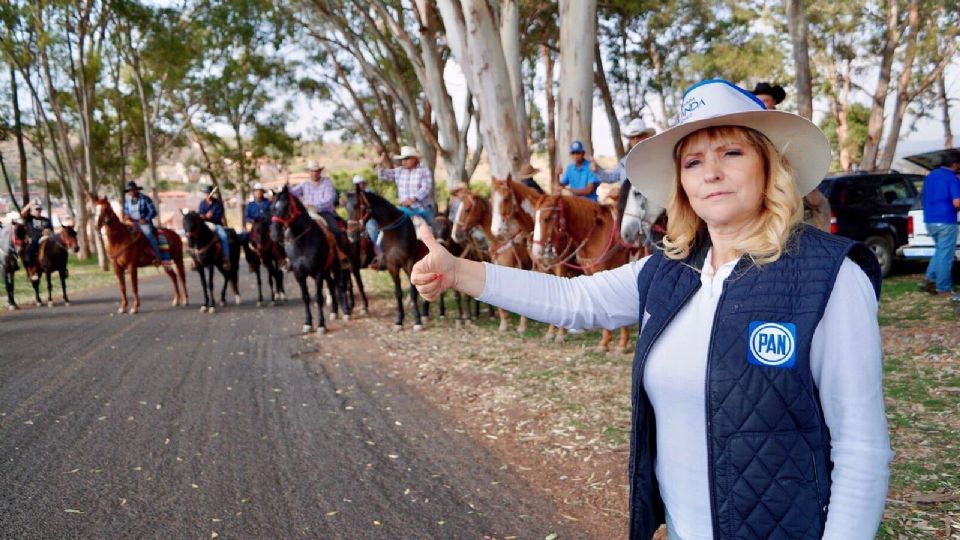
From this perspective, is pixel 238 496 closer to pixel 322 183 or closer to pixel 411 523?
pixel 411 523

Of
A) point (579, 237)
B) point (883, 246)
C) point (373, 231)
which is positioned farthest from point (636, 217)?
point (883, 246)

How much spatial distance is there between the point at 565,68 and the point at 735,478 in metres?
10.2

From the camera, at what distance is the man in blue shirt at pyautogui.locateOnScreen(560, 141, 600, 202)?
1042cm

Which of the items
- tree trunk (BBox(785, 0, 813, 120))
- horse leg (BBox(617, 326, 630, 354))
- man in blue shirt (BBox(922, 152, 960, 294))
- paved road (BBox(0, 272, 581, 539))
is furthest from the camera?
tree trunk (BBox(785, 0, 813, 120))

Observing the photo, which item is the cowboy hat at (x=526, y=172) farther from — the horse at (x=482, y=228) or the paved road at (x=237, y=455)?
the paved road at (x=237, y=455)

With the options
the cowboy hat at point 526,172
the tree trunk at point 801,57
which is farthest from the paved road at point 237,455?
the tree trunk at point 801,57

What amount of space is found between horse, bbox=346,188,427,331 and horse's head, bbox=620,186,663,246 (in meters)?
4.33

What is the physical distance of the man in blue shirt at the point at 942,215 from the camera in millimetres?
9883

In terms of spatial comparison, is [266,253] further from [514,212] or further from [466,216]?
[514,212]

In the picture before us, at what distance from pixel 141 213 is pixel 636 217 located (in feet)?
38.8

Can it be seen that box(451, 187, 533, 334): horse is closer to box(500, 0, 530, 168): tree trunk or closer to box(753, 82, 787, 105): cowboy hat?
box(500, 0, 530, 168): tree trunk

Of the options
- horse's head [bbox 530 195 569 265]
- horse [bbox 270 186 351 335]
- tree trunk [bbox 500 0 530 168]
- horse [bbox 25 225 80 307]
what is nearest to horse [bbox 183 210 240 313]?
horse [bbox 270 186 351 335]

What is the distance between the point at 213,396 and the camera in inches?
279

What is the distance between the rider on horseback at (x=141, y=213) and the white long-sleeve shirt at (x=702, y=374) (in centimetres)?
1450
